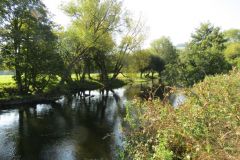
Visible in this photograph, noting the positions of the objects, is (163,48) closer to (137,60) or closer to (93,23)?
(137,60)

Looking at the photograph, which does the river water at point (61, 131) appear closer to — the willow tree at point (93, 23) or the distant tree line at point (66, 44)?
the distant tree line at point (66, 44)

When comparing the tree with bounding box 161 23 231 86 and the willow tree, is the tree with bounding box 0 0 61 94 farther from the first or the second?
the tree with bounding box 161 23 231 86

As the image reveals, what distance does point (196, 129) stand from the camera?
283 inches

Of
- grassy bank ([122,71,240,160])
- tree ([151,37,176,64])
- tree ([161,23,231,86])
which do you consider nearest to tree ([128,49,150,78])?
tree ([151,37,176,64])

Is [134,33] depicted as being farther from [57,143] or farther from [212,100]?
[212,100]

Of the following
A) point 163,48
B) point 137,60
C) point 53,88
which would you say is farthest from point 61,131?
point 163,48

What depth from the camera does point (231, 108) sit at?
7742mm

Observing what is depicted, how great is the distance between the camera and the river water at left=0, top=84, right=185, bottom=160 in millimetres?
17750

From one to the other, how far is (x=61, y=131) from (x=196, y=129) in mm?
17533

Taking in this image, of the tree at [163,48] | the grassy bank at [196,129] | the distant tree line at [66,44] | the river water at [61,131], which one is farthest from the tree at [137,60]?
the grassy bank at [196,129]

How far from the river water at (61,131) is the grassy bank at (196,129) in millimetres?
2050

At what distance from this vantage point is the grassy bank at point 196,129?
6.28 metres

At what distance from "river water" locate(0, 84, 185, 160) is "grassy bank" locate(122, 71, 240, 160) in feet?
6.72

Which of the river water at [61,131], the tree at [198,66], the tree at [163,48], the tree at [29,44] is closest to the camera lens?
the river water at [61,131]
